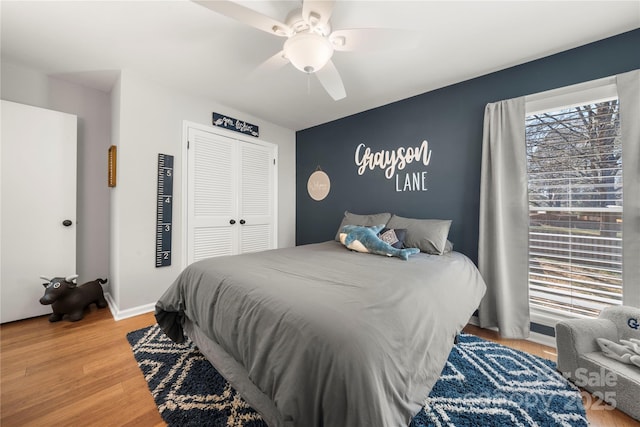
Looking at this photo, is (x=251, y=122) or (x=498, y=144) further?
(x=251, y=122)

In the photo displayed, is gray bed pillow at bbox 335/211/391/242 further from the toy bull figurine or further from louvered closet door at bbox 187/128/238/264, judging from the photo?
the toy bull figurine

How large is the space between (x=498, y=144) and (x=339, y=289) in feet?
6.64

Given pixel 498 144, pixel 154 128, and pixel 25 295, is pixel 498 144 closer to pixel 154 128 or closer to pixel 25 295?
pixel 154 128

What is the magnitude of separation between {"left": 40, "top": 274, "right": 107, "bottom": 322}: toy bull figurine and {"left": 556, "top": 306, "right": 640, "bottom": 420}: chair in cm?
394

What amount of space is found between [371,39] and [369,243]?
1538mm

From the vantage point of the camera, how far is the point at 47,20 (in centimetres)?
171

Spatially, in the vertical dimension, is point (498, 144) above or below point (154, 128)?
below

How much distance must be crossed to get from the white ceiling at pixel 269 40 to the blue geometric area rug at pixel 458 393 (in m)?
2.13

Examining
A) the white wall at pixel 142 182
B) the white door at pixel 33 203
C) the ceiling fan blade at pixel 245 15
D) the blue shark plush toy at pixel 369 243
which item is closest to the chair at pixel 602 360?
the blue shark plush toy at pixel 369 243

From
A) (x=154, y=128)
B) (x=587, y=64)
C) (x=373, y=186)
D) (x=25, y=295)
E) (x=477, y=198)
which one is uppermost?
(x=587, y=64)

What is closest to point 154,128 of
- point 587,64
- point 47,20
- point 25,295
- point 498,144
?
point 47,20

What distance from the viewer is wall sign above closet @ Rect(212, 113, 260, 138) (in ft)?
10.0

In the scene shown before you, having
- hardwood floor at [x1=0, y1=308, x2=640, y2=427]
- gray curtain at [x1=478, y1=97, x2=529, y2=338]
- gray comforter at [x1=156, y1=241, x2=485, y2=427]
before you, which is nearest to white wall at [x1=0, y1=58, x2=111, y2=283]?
hardwood floor at [x1=0, y1=308, x2=640, y2=427]

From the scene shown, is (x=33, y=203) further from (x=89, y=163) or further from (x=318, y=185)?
(x=318, y=185)
